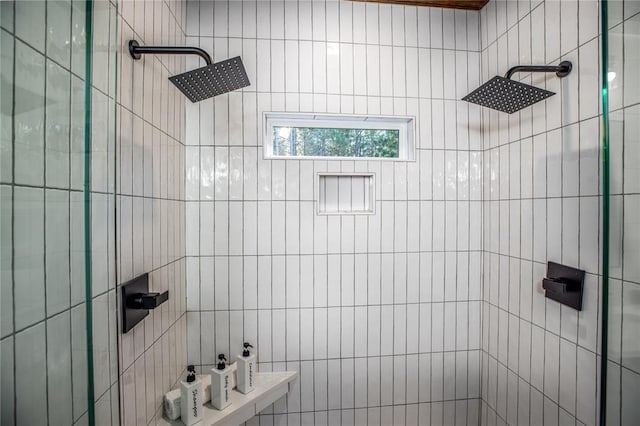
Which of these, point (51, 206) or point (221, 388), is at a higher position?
point (51, 206)

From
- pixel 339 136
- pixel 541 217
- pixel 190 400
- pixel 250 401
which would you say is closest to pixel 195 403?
pixel 190 400

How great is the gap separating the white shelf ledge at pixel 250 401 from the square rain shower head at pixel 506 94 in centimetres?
138

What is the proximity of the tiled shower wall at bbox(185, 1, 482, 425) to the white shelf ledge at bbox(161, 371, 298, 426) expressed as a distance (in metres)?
0.05

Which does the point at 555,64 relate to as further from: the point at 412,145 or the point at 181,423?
the point at 181,423

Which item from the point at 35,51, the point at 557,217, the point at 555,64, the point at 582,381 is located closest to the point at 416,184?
the point at 557,217

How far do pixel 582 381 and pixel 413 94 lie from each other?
4.25 ft

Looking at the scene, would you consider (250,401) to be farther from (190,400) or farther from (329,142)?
(329,142)

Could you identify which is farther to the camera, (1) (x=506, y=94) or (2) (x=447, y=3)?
(2) (x=447, y=3)

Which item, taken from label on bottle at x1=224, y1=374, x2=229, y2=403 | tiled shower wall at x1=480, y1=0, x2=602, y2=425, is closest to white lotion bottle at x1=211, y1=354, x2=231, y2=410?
label on bottle at x1=224, y1=374, x2=229, y2=403

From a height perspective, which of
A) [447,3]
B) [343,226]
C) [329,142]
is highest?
[447,3]

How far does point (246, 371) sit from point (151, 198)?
794 mm

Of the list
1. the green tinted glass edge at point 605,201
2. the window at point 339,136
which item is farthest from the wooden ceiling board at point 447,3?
the green tinted glass edge at point 605,201

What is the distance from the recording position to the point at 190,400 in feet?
3.56

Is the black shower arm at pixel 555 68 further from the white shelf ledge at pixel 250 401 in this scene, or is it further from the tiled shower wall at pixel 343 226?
the white shelf ledge at pixel 250 401
